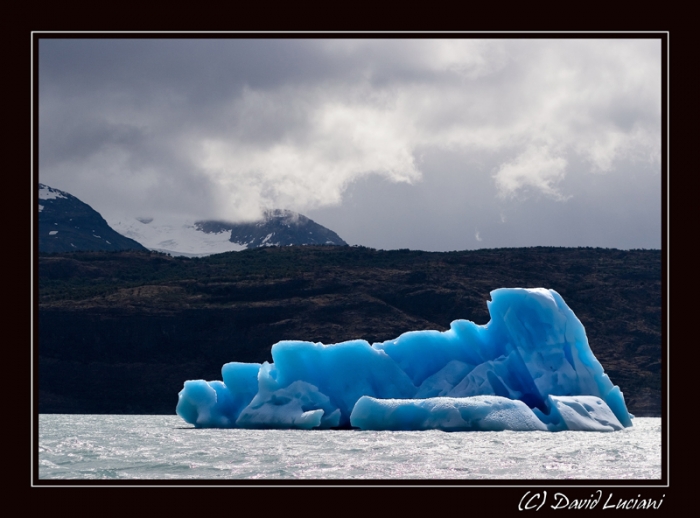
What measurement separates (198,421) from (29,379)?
1886 centimetres

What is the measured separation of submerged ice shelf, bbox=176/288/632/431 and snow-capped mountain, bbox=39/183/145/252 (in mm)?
92290

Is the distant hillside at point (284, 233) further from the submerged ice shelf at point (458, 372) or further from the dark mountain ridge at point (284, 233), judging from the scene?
the submerged ice shelf at point (458, 372)

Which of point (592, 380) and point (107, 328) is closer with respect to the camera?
point (592, 380)

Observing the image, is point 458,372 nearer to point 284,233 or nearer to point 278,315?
point 278,315

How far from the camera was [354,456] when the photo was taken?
57.7ft

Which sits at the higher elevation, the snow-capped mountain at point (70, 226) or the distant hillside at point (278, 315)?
the snow-capped mountain at point (70, 226)

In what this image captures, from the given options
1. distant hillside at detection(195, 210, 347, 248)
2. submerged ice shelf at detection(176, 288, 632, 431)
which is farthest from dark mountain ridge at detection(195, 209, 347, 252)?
submerged ice shelf at detection(176, 288, 632, 431)

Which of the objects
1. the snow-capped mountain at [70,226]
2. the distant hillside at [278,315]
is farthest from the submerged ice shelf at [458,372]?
the snow-capped mountain at [70,226]

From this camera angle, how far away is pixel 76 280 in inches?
3034

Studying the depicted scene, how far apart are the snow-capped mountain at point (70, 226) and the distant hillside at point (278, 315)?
45174mm

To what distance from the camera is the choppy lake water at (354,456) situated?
15211 millimetres

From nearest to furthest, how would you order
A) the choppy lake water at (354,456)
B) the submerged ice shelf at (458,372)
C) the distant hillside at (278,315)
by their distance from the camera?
the choppy lake water at (354,456), the submerged ice shelf at (458,372), the distant hillside at (278,315)

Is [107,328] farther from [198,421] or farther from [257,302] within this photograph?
[198,421]
